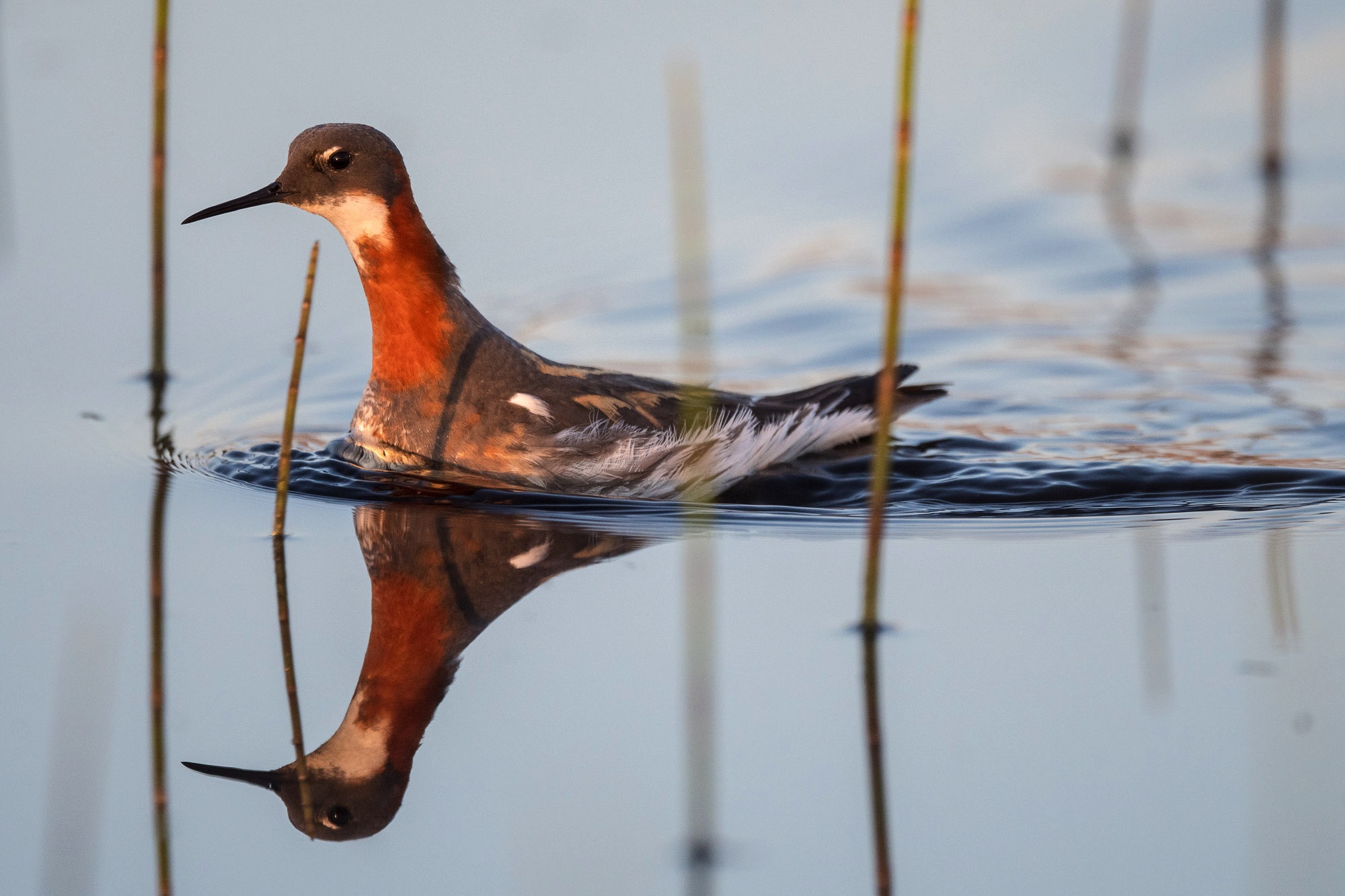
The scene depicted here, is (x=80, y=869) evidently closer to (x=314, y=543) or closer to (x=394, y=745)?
(x=394, y=745)

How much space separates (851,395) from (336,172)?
2359 millimetres

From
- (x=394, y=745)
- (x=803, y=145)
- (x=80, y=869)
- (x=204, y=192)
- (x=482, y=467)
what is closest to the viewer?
(x=80, y=869)

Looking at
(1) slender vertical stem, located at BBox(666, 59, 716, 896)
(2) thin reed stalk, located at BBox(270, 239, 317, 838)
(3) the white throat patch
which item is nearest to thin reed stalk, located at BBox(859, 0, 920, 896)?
(1) slender vertical stem, located at BBox(666, 59, 716, 896)

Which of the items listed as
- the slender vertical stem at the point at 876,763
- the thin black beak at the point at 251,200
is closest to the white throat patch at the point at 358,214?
the thin black beak at the point at 251,200

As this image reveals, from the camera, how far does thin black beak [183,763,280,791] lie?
405 centimetres

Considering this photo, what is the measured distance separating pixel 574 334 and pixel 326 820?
16.8 feet

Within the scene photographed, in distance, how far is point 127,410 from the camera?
7012mm

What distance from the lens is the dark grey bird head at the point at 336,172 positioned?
6.28m

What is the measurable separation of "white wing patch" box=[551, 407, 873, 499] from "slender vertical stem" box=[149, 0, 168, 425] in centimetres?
187

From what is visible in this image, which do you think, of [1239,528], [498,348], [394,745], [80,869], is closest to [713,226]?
[498,348]

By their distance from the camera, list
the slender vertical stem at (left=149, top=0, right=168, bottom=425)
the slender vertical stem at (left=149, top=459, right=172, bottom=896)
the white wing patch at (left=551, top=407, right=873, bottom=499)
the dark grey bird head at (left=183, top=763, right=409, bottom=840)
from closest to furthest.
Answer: the slender vertical stem at (left=149, top=459, right=172, bottom=896)
the dark grey bird head at (left=183, top=763, right=409, bottom=840)
the white wing patch at (left=551, top=407, right=873, bottom=499)
the slender vertical stem at (left=149, top=0, right=168, bottom=425)

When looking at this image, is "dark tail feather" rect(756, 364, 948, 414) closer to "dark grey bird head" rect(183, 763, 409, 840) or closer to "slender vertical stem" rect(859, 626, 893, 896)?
"slender vertical stem" rect(859, 626, 893, 896)

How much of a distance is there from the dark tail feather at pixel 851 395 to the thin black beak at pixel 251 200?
212 centimetres

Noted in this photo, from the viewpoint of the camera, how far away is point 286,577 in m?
5.30
